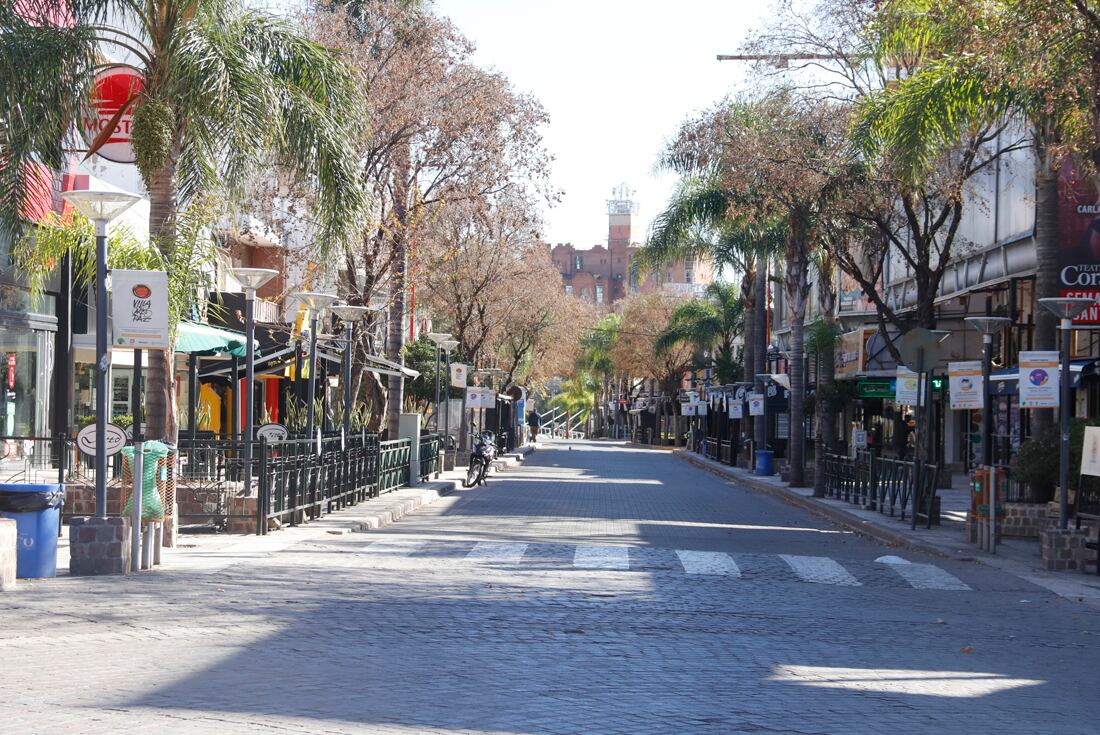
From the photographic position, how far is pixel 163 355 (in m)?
17.6

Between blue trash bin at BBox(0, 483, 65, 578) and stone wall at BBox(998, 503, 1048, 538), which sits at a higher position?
blue trash bin at BBox(0, 483, 65, 578)

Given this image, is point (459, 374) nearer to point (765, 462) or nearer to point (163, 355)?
point (765, 462)

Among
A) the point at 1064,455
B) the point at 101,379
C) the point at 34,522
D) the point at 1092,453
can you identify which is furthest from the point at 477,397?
the point at 34,522

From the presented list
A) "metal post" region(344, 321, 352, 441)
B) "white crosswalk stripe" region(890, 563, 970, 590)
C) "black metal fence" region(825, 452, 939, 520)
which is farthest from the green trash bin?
"black metal fence" region(825, 452, 939, 520)

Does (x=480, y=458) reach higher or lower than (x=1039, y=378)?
lower

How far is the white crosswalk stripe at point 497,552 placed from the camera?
53.0 feet

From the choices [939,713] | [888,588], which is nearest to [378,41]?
[888,588]

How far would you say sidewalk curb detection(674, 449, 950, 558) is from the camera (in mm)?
19969

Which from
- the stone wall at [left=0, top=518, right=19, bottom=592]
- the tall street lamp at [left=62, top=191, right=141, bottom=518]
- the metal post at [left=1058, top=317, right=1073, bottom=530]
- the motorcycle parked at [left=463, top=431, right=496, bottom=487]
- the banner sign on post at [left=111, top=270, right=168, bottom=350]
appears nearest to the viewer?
the stone wall at [left=0, top=518, right=19, bottom=592]

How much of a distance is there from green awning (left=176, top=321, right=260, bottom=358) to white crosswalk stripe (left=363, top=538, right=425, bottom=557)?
433 cm

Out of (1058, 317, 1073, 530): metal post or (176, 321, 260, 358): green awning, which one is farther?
(176, 321, 260, 358): green awning

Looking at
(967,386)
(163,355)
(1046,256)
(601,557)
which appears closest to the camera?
(601,557)

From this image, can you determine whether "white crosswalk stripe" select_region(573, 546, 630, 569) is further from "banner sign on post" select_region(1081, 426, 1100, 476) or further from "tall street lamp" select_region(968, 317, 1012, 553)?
"banner sign on post" select_region(1081, 426, 1100, 476)

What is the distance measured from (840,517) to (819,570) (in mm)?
9312
